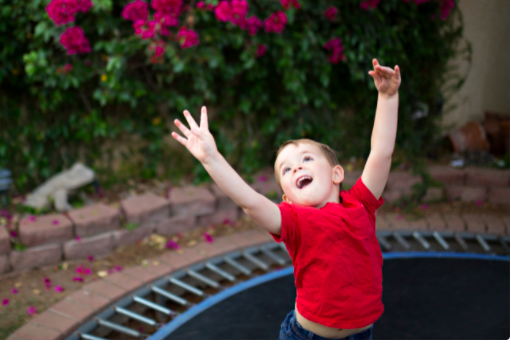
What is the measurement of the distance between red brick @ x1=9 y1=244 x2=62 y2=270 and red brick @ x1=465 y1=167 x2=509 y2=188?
102 inches

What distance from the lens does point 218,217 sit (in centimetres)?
284

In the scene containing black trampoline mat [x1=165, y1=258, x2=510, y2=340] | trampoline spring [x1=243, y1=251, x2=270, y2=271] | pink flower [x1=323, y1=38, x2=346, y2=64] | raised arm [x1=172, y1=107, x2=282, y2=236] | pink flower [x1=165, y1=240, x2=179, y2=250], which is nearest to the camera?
raised arm [x1=172, y1=107, x2=282, y2=236]

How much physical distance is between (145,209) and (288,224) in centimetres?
168

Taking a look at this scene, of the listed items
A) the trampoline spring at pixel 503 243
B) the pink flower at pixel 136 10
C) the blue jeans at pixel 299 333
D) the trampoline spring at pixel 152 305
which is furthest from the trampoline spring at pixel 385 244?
the pink flower at pixel 136 10

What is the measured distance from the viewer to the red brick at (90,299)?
200 centimetres

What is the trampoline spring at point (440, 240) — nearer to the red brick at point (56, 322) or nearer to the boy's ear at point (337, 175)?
the boy's ear at point (337, 175)

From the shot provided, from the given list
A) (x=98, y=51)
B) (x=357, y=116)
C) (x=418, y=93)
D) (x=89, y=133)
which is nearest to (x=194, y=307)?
(x=89, y=133)

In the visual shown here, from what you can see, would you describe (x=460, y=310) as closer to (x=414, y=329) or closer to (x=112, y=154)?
(x=414, y=329)

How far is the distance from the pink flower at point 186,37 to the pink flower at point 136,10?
207 mm

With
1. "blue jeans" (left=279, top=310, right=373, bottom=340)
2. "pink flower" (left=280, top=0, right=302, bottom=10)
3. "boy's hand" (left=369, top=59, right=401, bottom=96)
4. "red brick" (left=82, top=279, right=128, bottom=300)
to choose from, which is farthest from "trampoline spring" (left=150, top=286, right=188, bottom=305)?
"pink flower" (left=280, top=0, right=302, bottom=10)

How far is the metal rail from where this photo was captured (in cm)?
191

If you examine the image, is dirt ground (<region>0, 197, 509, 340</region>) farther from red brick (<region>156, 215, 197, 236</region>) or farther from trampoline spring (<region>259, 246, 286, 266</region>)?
trampoline spring (<region>259, 246, 286, 266</region>)
